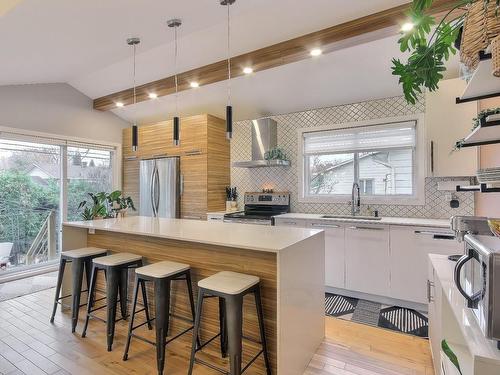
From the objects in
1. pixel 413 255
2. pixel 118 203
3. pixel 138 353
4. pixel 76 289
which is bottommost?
pixel 138 353

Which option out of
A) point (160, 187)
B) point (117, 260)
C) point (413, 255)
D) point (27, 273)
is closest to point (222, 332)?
point (117, 260)

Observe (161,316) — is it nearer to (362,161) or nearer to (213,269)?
(213,269)

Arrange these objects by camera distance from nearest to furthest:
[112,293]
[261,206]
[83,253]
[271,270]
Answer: [271,270] < [112,293] < [83,253] < [261,206]

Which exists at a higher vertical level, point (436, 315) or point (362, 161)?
point (362, 161)

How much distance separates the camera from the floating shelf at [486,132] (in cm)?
102

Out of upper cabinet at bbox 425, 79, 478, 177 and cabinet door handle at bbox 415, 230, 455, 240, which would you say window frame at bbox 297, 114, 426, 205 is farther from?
cabinet door handle at bbox 415, 230, 455, 240

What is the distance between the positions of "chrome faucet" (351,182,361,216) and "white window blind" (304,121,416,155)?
55 cm

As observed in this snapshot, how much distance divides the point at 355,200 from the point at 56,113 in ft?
16.1

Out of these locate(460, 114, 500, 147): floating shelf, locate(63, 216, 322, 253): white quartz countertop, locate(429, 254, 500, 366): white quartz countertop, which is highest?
locate(460, 114, 500, 147): floating shelf

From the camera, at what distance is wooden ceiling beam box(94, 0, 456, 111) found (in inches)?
95.9

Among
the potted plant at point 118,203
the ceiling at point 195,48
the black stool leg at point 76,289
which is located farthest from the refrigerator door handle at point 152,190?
the black stool leg at point 76,289

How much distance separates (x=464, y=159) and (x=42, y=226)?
19.6ft

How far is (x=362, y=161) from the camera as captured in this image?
4.05 metres

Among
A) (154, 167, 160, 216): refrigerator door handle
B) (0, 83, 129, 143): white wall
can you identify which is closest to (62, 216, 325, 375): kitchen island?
(154, 167, 160, 216): refrigerator door handle
